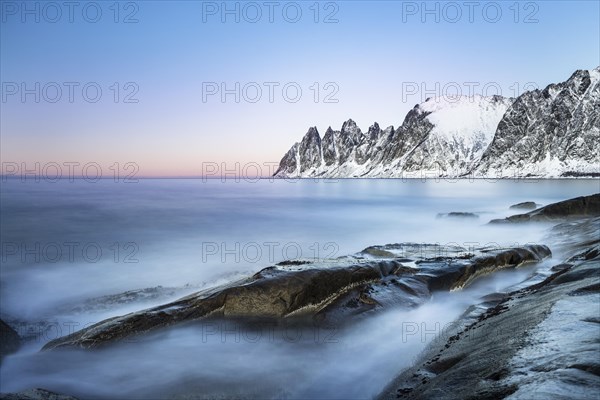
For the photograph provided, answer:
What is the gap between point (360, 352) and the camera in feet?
23.9

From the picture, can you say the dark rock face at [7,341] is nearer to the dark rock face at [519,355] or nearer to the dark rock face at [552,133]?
A: the dark rock face at [519,355]

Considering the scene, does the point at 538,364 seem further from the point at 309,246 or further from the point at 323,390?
the point at 309,246

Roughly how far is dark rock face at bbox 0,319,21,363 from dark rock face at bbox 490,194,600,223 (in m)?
24.8

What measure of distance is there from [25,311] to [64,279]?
297cm

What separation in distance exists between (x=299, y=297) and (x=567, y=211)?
895 inches

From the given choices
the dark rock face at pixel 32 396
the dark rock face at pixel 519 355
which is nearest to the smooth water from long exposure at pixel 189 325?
the dark rock face at pixel 519 355

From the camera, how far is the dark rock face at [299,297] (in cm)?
798

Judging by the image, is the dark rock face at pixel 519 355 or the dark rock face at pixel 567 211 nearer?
the dark rock face at pixel 519 355

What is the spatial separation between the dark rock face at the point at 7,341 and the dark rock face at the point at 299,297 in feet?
2.23

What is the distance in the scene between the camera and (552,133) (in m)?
162

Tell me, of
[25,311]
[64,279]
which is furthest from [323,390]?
[64,279]

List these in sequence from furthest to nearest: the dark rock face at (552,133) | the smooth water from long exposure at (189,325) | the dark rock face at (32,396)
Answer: the dark rock face at (552,133)
the smooth water from long exposure at (189,325)
the dark rock face at (32,396)

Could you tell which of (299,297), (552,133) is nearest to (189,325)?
(299,297)

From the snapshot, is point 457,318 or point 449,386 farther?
point 457,318
